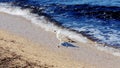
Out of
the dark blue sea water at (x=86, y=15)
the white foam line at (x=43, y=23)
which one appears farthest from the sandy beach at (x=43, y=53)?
the dark blue sea water at (x=86, y=15)

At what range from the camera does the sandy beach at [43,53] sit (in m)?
10.9

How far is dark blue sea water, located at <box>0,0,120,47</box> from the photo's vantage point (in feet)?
49.5

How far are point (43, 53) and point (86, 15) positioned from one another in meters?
7.11

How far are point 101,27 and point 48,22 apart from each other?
277 centimetres

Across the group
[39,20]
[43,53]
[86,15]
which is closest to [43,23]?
[39,20]

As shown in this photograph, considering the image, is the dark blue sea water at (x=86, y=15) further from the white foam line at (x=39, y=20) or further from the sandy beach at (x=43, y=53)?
the sandy beach at (x=43, y=53)

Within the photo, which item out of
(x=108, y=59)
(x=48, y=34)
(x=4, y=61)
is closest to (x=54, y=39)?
(x=48, y=34)

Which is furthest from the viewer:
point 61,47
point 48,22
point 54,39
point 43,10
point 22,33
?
point 43,10

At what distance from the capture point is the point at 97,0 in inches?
849

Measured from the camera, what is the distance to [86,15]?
19.0 m

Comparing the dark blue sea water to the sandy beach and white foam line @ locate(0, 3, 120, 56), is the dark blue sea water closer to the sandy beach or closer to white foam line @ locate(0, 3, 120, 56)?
white foam line @ locate(0, 3, 120, 56)

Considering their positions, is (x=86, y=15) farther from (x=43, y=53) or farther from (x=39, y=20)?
(x=43, y=53)

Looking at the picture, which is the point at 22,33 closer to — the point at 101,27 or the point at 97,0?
the point at 101,27

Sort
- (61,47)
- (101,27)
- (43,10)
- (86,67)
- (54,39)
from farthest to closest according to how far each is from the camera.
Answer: (43,10) → (101,27) → (54,39) → (61,47) → (86,67)
